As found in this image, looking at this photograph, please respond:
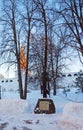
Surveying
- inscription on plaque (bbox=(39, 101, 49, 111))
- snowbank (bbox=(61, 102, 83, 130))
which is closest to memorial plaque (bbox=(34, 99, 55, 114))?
inscription on plaque (bbox=(39, 101, 49, 111))

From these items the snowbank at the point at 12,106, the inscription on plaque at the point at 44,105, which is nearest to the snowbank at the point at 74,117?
the inscription on plaque at the point at 44,105

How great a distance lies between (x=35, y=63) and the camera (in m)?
28.0

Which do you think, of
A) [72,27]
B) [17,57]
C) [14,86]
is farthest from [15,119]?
[14,86]

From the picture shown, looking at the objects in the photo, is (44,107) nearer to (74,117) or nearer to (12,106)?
(12,106)

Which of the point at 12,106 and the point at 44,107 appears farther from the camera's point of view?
the point at 12,106

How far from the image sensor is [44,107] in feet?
48.0

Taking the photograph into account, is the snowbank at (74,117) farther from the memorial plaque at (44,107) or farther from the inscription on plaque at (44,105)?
the inscription on plaque at (44,105)

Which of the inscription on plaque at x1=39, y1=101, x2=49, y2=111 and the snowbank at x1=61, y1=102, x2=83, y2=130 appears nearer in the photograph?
the snowbank at x1=61, y1=102, x2=83, y2=130

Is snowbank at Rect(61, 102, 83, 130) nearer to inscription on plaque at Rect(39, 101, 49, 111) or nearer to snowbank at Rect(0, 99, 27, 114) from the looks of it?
inscription on plaque at Rect(39, 101, 49, 111)

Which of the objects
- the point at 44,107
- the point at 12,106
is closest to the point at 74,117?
the point at 44,107

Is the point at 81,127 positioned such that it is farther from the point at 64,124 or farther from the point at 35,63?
the point at 35,63

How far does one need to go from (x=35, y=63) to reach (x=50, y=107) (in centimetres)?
Answer: 1358

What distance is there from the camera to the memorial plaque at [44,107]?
14.5m

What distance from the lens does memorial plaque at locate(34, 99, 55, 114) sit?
14.5 m
